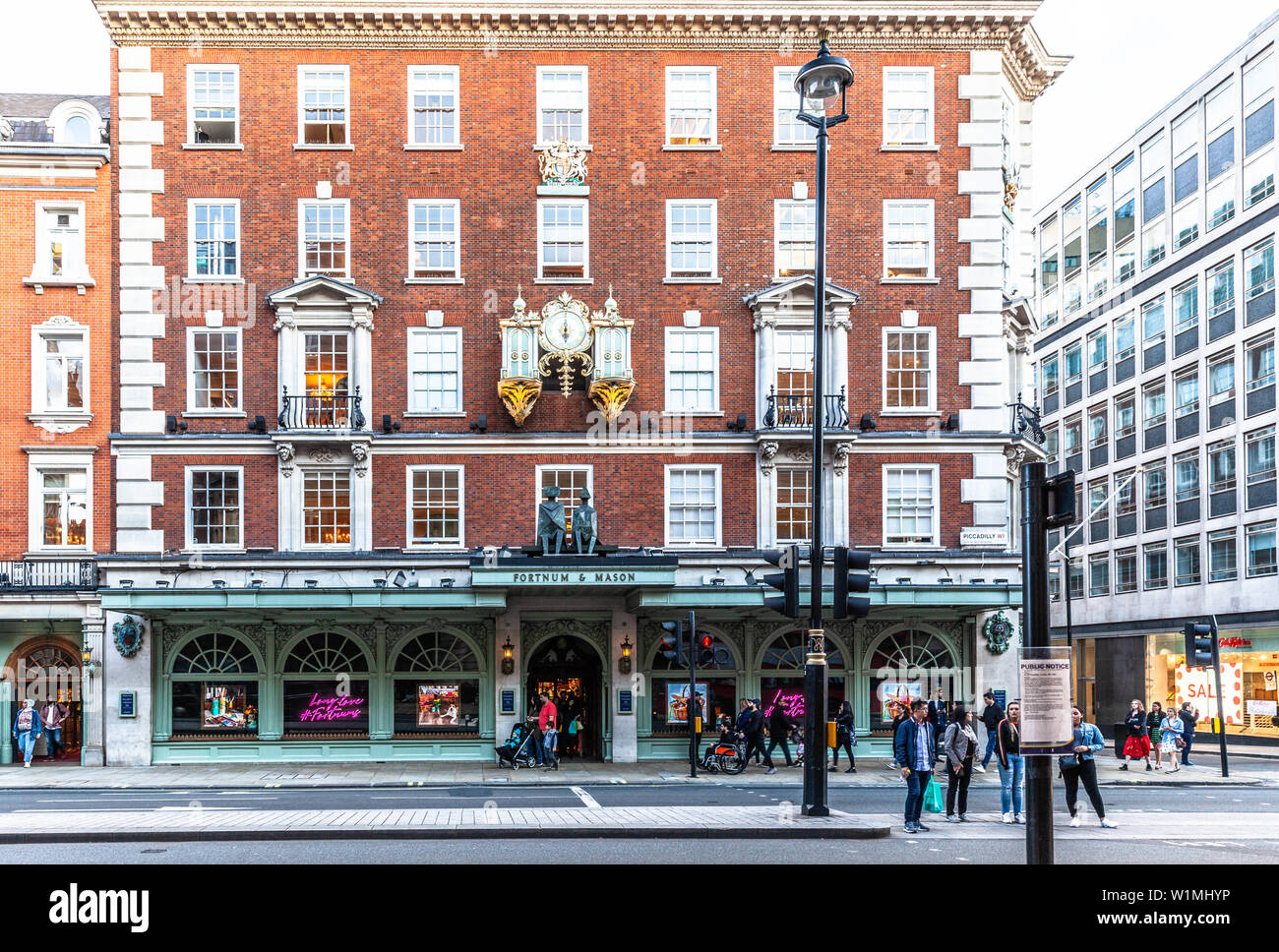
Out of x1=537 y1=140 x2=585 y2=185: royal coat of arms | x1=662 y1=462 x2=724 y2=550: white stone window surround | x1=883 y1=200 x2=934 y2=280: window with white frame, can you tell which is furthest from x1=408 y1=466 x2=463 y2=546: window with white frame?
x1=883 y1=200 x2=934 y2=280: window with white frame

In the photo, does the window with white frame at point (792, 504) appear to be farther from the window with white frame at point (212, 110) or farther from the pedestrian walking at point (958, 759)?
the window with white frame at point (212, 110)

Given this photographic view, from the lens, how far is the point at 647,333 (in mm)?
31672

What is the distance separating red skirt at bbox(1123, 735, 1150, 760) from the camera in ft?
103

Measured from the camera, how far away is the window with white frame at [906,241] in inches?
1262

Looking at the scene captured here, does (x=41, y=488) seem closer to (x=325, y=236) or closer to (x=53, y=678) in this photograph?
(x=53, y=678)

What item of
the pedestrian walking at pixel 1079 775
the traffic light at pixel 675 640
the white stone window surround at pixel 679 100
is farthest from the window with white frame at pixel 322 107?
the pedestrian walking at pixel 1079 775

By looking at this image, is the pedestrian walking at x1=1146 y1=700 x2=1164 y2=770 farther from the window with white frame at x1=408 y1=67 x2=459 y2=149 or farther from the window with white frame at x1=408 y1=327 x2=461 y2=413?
the window with white frame at x1=408 y1=67 x2=459 y2=149

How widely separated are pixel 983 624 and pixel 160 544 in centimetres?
2020

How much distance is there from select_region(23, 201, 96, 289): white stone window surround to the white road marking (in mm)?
18241

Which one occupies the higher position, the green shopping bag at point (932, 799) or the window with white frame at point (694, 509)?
the window with white frame at point (694, 509)

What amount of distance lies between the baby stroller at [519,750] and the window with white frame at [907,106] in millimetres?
17096
